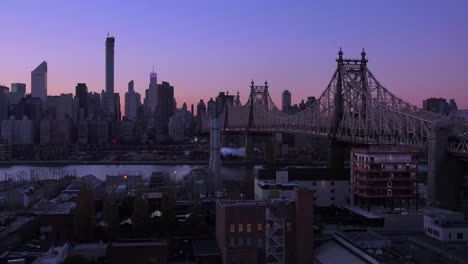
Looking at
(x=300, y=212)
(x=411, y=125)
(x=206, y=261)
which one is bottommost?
(x=206, y=261)

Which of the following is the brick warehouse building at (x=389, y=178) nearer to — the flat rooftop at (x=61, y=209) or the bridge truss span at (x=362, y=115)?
the bridge truss span at (x=362, y=115)

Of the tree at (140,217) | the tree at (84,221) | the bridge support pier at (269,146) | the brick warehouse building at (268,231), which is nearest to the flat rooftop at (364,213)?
the brick warehouse building at (268,231)

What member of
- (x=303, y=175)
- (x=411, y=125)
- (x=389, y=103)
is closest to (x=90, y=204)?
(x=303, y=175)

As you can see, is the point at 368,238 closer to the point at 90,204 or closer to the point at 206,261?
the point at 206,261

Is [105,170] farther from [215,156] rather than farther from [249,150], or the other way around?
[215,156]

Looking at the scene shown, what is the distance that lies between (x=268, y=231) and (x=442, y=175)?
4.38 m

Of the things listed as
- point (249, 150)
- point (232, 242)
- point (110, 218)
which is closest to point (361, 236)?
point (232, 242)

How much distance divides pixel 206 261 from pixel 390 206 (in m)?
5.68

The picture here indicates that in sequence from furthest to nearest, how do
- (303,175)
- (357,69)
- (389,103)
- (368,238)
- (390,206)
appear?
1. (357,69)
2. (389,103)
3. (303,175)
4. (390,206)
5. (368,238)

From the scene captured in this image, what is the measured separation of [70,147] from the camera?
40.4m

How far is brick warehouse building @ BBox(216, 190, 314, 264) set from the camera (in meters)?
7.36

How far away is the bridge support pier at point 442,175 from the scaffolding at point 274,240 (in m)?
4.08

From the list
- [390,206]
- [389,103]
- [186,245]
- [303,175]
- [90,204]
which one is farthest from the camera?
[389,103]

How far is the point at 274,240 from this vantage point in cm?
741
